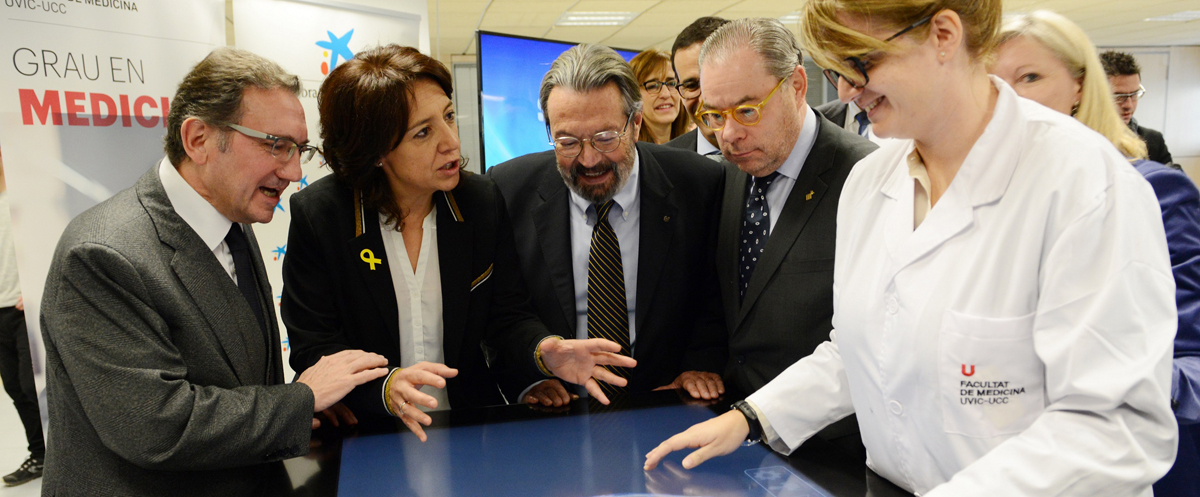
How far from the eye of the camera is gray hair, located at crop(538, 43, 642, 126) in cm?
211

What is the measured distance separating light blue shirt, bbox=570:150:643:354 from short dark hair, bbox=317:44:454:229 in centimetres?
52

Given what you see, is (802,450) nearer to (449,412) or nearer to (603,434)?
(603,434)

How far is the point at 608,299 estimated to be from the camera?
207 cm

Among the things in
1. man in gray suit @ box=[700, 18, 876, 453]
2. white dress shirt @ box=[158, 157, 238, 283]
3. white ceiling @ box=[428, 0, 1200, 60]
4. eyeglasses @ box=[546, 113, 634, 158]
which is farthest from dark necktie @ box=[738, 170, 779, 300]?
white ceiling @ box=[428, 0, 1200, 60]

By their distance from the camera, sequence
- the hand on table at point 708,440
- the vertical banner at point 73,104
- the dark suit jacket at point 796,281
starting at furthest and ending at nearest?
1. the vertical banner at point 73,104
2. the dark suit jacket at point 796,281
3. the hand on table at point 708,440

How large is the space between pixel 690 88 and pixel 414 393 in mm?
2299

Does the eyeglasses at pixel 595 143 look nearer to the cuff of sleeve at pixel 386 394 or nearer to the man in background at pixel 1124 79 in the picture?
the cuff of sleeve at pixel 386 394

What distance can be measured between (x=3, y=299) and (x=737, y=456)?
4195 millimetres

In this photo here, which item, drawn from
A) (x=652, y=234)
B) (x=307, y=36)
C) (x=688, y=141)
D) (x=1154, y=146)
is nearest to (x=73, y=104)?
(x=307, y=36)

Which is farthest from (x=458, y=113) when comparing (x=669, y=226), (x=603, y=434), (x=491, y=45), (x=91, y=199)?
(x=603, y=434)

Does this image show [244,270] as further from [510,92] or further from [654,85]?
[654,85]

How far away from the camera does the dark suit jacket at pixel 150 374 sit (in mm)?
1285

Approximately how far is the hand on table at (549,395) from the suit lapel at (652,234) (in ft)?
1.26

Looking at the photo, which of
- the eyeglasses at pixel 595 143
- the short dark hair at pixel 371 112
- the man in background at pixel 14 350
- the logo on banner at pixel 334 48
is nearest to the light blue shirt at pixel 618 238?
the eyeglasses at pixel 595 143
